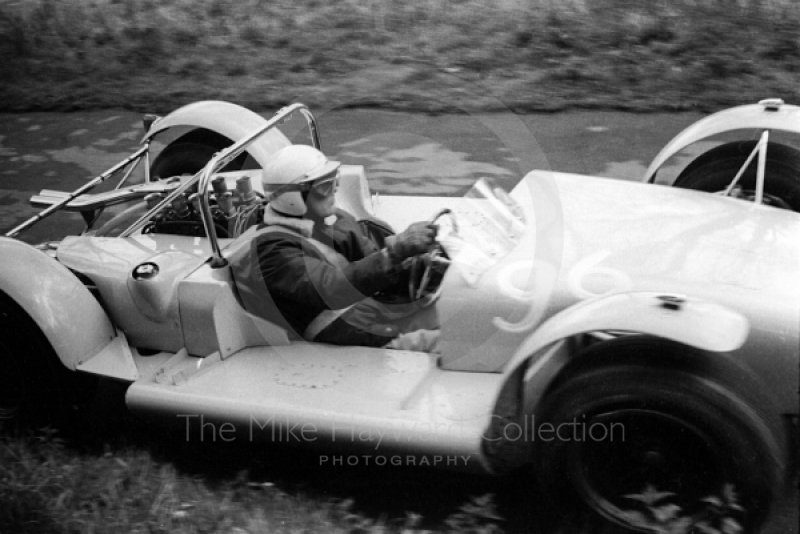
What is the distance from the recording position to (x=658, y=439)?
9.89 feet

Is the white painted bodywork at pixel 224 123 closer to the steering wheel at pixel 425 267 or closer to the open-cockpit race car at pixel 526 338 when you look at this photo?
the open-cockpit race car at pixel 526 338

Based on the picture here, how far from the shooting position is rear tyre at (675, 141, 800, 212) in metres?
4.34

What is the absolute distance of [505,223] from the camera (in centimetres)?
395

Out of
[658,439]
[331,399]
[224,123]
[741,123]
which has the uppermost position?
[741,123]

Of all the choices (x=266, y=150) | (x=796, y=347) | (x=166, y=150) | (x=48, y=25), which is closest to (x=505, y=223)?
(x=796, y=347)

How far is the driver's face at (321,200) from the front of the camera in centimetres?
385

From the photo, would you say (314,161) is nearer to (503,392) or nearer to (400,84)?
(503,392)

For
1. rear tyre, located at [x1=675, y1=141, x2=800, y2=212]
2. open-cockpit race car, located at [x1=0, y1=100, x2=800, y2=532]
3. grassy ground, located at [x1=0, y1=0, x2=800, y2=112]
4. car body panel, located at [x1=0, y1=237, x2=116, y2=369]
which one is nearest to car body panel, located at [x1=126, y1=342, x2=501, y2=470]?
open-cockpit race car, located at [x1=0, y1=100, x2=800, y2=532]

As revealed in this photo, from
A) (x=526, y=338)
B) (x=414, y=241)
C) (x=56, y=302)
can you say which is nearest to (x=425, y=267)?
(x=414, y=241)

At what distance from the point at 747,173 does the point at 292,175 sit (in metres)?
2.24

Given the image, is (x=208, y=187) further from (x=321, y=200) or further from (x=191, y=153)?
(x=191, y=153)

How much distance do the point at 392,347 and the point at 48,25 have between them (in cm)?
825

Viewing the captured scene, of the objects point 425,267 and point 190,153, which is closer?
point 425,267

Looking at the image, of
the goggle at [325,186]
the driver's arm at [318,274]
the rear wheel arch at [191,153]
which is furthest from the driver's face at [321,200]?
the rear wheel arch at [191,153]
